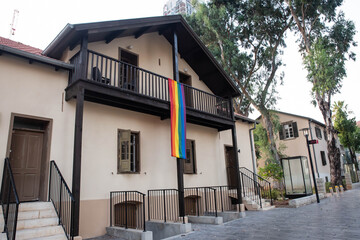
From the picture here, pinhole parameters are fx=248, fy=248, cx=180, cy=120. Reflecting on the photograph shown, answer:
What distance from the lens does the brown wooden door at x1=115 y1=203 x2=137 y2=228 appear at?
7955 millimetres

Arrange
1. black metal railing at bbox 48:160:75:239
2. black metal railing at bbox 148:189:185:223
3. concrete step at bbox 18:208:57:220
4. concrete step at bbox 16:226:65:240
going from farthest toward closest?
1. black metal railing at bbox 148:189:185:223
2. black metal railing at bbox 48:160:75:239
3. concrete step at bbox 18:208:57:220
4. concrete step at bbox 16:226:65:240

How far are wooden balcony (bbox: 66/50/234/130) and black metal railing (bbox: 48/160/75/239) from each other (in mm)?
2228

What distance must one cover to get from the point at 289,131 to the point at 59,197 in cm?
2325

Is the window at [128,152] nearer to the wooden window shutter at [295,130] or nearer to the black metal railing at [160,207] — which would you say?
the black metal railing at [160,207]

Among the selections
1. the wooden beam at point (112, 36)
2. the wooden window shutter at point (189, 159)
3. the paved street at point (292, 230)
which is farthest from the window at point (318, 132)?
the wooden beam at point (112, 36)

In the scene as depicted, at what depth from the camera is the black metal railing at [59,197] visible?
591cm

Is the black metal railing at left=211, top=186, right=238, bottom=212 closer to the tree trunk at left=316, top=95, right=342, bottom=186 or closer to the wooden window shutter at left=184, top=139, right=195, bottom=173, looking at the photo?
the wooden window shutter at left=184, top=139, right=195, bottom=173

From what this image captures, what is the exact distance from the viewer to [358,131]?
31641 millimetres

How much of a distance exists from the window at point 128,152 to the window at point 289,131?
64.5 ft

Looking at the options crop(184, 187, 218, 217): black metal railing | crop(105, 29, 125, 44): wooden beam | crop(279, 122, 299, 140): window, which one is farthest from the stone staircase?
crop(279, 122, 299, 140): window

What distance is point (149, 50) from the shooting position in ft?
35.1

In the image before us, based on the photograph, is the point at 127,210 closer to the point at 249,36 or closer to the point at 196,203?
the point at 196,203

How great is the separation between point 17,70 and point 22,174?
2.79 metres

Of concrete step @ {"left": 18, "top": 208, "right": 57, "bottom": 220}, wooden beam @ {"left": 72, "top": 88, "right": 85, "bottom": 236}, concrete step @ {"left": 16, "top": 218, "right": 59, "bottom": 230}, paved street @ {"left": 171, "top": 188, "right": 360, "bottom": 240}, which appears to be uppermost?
wooden beam @ {"left": 72, "top": 88, "right": 85, "bottom": 236}
